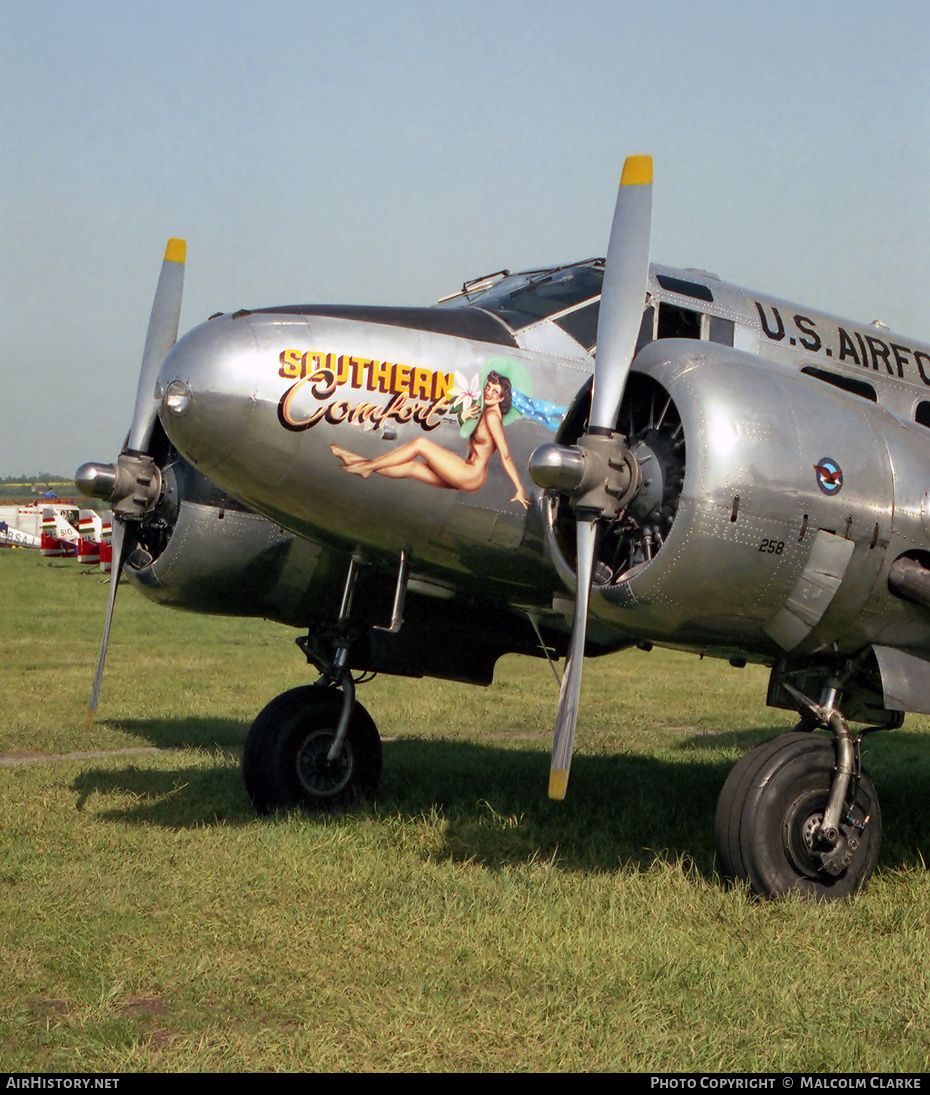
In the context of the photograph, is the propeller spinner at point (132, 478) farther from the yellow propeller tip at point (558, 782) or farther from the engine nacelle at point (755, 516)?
the yellow propeller tip at point (558, 782)

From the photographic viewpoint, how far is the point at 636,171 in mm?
6973

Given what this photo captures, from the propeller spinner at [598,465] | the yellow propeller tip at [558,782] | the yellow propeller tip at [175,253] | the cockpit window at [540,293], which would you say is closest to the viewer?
the yellow propeller tip at [558,782]

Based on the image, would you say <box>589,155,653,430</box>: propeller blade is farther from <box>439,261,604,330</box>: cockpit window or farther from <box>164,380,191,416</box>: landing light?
<box>164,380,191,416</box>: landing light

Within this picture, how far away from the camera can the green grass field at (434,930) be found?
176 inches

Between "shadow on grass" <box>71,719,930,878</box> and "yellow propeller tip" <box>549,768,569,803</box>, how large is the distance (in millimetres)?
1102

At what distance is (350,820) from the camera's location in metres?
8.20

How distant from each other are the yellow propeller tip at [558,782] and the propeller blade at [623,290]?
1.77 meters

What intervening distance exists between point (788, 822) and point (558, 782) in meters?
1.26

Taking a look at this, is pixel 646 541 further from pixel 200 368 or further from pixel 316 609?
pixel 316 609

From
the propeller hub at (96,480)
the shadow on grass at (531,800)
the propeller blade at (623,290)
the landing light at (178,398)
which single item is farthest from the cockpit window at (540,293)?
the shadow on grass at (531,800)

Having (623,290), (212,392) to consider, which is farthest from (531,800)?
(212,392)

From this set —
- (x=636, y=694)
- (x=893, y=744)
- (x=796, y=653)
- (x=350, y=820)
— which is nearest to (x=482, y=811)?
(x=350, y=820)

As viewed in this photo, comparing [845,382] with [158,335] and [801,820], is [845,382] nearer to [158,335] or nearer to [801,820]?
[801,820]

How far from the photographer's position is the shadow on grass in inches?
296
